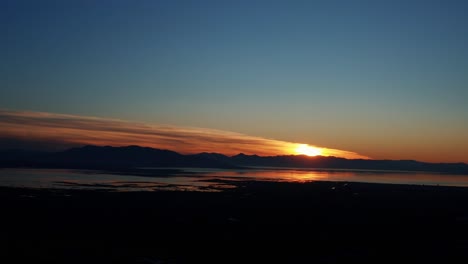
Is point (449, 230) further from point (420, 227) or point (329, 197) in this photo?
point (329, 197)

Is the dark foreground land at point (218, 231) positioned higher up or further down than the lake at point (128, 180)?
further down

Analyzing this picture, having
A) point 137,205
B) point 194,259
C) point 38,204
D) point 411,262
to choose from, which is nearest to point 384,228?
point 411,262

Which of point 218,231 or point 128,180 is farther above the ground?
point 128,180

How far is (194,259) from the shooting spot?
21906 mm

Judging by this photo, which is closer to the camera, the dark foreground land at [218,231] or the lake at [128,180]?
the dark foreground land at [218,231]

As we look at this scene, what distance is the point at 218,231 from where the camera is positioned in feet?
95.5

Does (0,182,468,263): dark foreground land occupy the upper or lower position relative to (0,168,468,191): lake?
lower

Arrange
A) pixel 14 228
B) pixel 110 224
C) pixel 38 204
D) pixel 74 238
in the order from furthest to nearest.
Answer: pixel 38 204, pixel 110 224, pixel 14 228, pixel 74 238

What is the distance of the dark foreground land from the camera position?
2267cm

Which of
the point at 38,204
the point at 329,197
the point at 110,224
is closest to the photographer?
the point at 110,224

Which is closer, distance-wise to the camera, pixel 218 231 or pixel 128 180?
pixel 218 231

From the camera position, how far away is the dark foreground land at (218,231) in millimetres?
22672

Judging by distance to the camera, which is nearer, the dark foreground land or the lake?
the dark foreground land

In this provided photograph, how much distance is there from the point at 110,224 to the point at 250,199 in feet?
69.4
